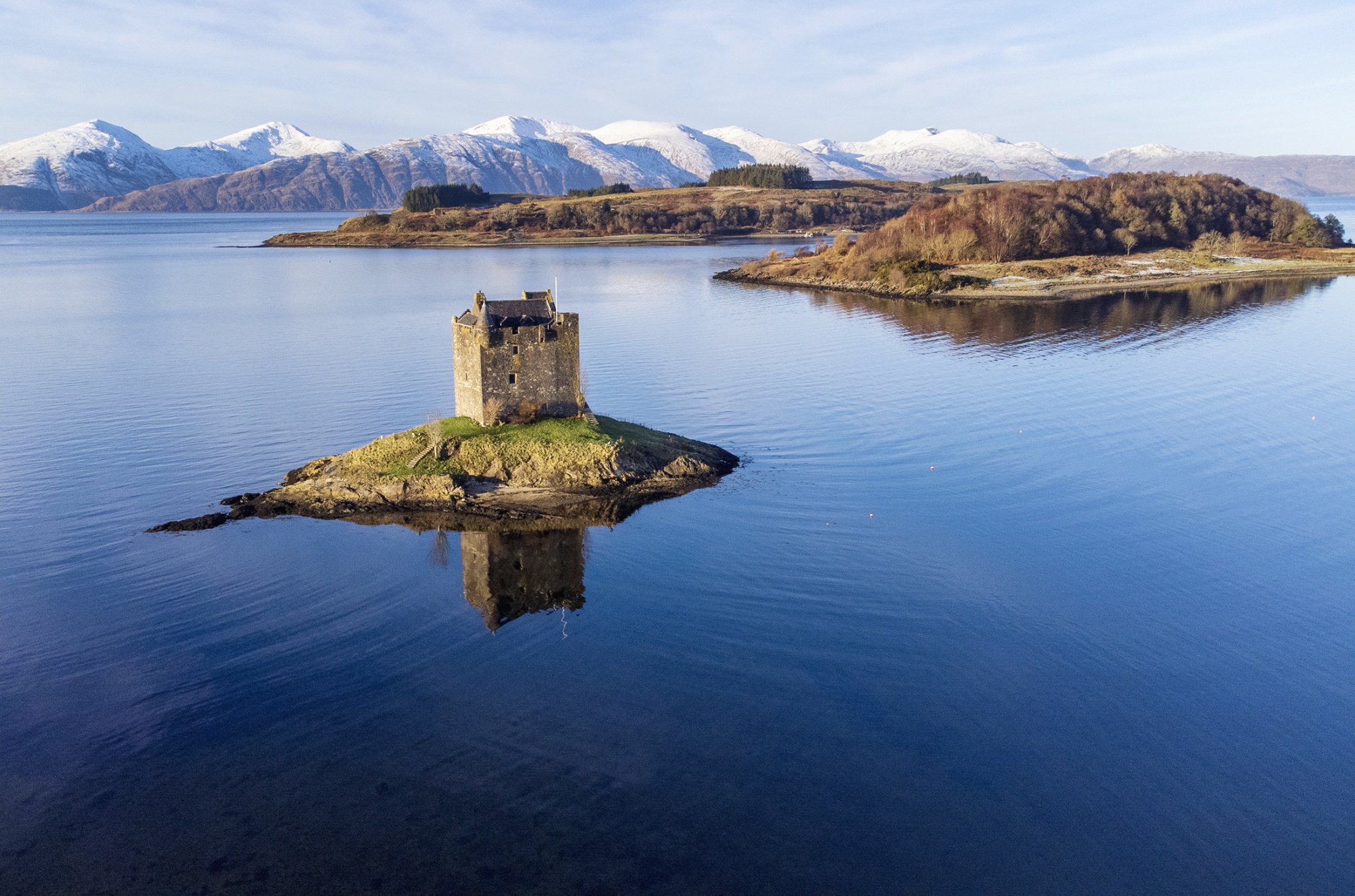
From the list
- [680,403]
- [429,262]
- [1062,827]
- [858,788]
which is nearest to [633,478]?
[680,403]

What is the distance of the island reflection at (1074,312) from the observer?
8594cm

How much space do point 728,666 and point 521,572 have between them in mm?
10191

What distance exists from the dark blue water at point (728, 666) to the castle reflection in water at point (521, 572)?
478 millimetres

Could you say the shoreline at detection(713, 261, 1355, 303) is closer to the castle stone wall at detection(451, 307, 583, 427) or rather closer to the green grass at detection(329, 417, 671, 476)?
the castle stone wall at detection(451, 307, 583, 427)

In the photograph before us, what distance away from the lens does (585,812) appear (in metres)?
20.9

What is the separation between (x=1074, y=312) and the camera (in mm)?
100938

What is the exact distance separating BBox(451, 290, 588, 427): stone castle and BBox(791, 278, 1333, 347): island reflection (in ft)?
157

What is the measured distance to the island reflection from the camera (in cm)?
8594

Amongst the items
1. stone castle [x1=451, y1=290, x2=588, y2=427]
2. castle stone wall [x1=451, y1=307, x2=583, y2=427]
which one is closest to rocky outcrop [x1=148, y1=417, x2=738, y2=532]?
castle stone wall [x1=451, y1=307, x2=583, y2=427]

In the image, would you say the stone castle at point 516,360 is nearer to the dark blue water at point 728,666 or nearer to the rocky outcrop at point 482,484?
the rocky outcrop at point 482,484

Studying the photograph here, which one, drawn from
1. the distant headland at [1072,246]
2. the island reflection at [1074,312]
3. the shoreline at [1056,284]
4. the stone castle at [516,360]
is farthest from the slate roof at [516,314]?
the distant headland at [1072,246]

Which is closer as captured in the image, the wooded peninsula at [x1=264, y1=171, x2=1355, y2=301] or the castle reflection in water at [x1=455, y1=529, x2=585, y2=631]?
the castle reflection in water at [x1=455, y1=529, x2=585, y2=631]

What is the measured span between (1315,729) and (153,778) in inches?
1153

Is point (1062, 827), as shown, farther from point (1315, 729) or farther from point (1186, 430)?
point (1186, 430)
